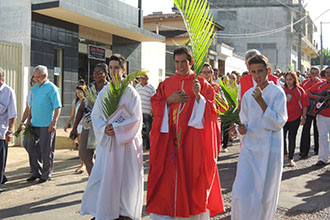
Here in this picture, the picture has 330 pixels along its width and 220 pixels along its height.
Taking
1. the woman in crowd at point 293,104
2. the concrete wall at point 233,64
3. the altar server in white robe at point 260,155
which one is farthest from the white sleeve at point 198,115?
the concrete wall at point 233,64

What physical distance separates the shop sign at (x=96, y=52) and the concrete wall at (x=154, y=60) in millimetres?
3270

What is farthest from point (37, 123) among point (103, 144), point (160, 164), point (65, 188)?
point (160, 164)

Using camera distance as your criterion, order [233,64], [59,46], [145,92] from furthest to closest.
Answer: [233,64]
[59,46]
[145,92]

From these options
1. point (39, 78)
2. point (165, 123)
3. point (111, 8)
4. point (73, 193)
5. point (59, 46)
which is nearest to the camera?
point (165, 123)

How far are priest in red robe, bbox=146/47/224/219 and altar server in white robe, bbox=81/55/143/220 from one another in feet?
0.88

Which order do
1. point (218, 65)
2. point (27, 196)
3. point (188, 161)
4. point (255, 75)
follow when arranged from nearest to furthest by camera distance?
1. point (255, 75)
2. point (188, 161)
3. point (27, 196)
4. point (218, 65)

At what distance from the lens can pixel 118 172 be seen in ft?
16.3

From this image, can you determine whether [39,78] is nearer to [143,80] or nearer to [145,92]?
[143,80]

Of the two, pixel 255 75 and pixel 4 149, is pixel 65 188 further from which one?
pixel 255 75

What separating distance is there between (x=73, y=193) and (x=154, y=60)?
15.1 m

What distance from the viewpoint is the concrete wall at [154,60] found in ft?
65.8

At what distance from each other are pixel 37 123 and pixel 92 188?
292 cm

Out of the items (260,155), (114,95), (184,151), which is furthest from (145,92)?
(260,155)

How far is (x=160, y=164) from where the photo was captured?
4801mm
